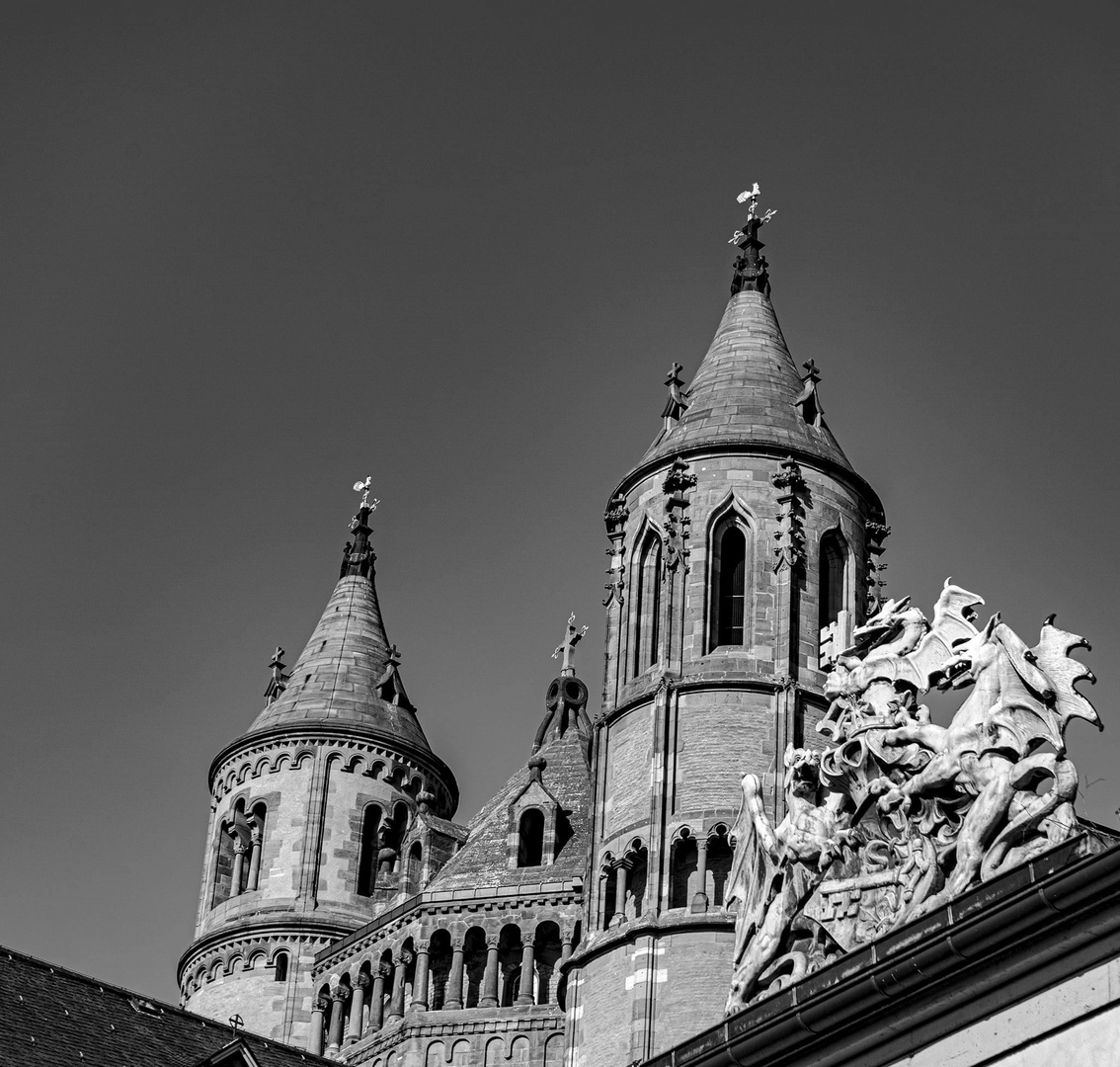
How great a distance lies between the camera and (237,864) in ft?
216

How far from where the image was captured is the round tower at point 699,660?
4531 cm

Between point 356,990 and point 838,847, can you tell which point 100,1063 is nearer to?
point 838,847

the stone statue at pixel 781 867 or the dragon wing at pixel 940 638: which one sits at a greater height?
the dragon wing at pixel 940 638

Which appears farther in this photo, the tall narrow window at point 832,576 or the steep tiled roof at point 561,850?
the steep tiled roof at point 561,850

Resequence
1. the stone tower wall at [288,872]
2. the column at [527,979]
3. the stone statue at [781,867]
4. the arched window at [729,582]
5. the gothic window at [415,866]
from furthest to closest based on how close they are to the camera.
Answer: the gothic window at [415,866] < the stone tower wall at [288,872] < the column at [527,979] < the arched window at [729,582] < the stone statue at [781,867]

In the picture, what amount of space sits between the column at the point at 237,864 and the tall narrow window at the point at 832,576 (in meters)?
20.9

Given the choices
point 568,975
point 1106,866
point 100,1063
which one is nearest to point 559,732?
point 568,975

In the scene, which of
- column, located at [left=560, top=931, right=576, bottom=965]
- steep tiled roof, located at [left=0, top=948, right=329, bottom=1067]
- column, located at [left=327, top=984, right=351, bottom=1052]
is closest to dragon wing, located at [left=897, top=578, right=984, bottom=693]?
steep tiled roof, located at [left=0, top=948, right=329, bottom=1067]

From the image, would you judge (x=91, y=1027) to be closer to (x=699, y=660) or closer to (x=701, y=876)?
(x=701, y=876)

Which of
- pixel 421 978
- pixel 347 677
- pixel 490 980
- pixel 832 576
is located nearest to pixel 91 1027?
pixel 832 576

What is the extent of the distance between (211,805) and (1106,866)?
47066 millimetres

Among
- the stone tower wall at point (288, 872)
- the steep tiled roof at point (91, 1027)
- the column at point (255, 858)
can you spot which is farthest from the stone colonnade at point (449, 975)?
the steep tiled roof at point (91, 1027)

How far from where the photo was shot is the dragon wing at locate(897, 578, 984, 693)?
27969mm

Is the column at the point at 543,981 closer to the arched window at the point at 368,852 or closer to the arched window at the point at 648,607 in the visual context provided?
the arched window at the point at 368,852
